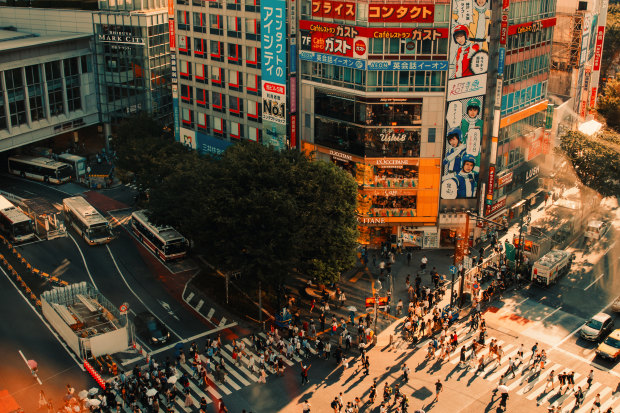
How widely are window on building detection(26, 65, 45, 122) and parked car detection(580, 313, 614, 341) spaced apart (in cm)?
8086

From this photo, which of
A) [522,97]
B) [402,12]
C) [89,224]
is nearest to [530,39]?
[522,97]

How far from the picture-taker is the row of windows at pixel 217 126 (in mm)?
93206

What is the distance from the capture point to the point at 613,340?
210ft

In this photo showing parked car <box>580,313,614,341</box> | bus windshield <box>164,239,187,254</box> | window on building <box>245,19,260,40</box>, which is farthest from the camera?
window on building <box>245,19,260,40</box>

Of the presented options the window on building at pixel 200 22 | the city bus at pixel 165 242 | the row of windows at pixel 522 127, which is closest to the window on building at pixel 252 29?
the window on building at pixel 200 22

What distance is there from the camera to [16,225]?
83688mm

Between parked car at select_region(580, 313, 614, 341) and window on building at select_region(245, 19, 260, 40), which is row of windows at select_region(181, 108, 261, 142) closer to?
window on building at select_region(245, 19, 260, 40)

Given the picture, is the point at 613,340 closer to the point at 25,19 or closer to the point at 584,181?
the point at 584,181

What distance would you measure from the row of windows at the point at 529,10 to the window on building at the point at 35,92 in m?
67.2

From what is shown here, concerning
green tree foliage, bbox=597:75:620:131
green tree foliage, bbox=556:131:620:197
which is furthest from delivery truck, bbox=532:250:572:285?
green tree foliage, bbox=597:75:620:131

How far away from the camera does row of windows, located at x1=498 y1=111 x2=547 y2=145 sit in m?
83.9

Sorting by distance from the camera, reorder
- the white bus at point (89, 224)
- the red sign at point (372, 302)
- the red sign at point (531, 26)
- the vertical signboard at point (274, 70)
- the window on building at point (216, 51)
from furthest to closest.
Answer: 1. the window on building at point (216, 51)
2. the white bus at point (89, 224)
3. the vertical signboard at point (274, 70)
4. the red sign at point (531, 26)
5. the red sign at point (372, 302)

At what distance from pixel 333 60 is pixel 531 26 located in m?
23.4

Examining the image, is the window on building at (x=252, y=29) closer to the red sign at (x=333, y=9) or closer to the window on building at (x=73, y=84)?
the red sign at (x=333, y=9)
